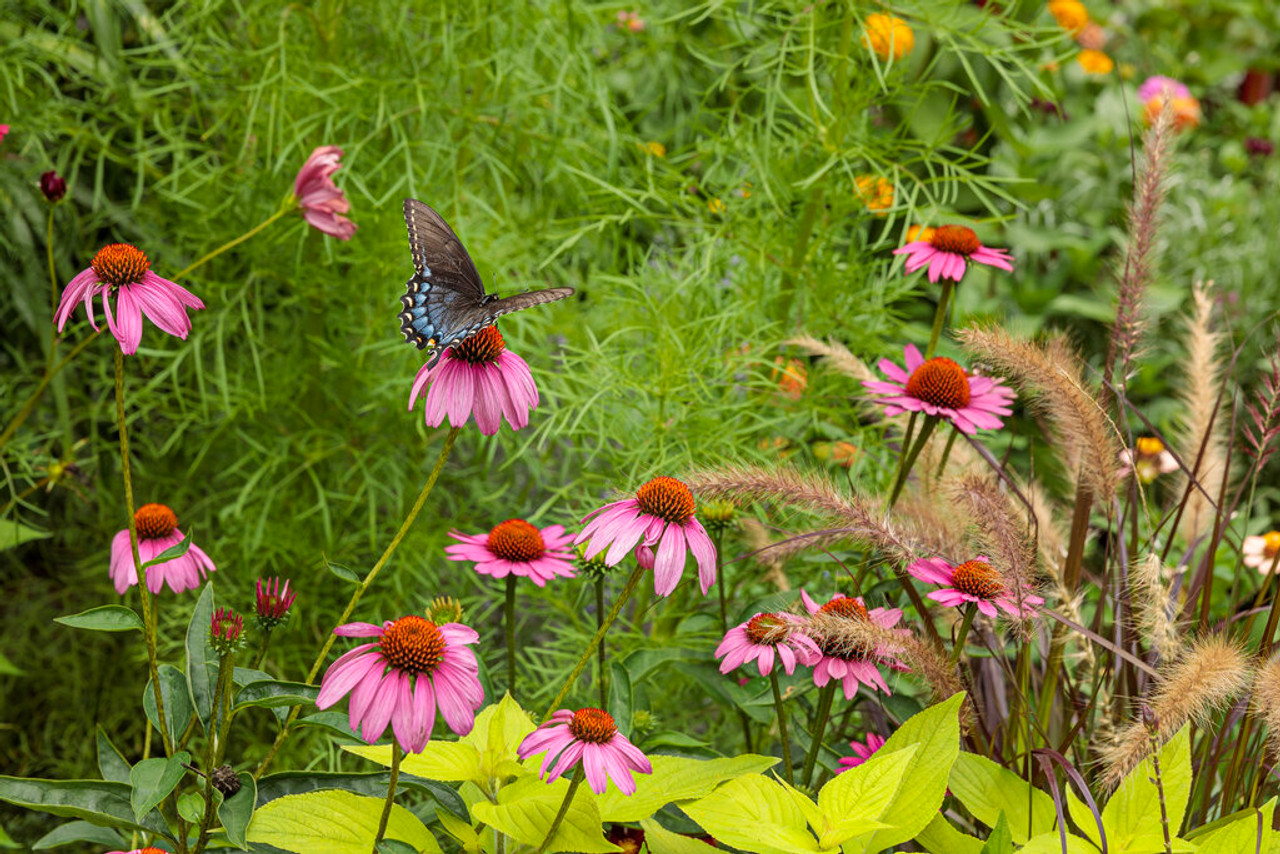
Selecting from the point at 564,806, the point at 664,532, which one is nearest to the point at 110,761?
the point at 564,806

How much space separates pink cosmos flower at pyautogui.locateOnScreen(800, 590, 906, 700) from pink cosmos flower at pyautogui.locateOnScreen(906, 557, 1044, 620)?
57 mm

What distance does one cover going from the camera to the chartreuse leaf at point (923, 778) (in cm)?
100

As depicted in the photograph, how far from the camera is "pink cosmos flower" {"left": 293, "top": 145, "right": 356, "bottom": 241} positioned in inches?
55.4

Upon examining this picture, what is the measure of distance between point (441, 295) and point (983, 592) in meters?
0.56

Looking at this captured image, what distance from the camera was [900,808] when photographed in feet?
3.35

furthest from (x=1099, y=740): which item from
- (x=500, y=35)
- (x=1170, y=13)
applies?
(x=1170, y=13)

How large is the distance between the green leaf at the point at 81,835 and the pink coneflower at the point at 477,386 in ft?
1.62

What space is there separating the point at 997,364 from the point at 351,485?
3.98 ft

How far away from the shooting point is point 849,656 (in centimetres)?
109

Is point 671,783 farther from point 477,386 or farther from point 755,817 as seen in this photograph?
point 477,386

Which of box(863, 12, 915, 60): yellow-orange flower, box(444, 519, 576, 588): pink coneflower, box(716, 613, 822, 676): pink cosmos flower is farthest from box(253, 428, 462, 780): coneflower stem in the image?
box(863, 12, 915, 60): yellow-orange flower

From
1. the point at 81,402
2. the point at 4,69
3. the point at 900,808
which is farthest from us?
the point at 81,402

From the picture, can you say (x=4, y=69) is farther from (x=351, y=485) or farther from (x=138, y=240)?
(x=351, y=485)

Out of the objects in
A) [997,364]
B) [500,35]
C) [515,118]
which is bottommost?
[997,364]
